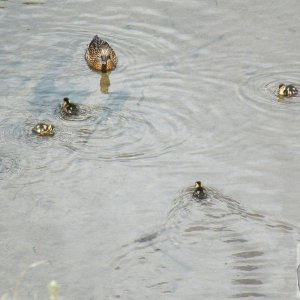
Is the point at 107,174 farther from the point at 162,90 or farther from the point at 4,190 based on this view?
the point at 162,90

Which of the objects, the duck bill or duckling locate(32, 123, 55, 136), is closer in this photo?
duckling locate(32, 123, 55, 136)

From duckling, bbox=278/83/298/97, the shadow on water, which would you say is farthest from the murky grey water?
duckling, bbox=278/83/298/97

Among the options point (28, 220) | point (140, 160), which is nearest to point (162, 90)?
point (140, 160)

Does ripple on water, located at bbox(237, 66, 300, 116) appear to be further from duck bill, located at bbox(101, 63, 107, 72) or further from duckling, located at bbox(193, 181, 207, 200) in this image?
duckling, located at bbox(193, 181, 207, 200)

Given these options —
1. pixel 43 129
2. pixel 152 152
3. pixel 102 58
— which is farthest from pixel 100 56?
pixel 152 152

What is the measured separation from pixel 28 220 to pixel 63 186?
66cm

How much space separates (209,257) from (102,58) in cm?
397

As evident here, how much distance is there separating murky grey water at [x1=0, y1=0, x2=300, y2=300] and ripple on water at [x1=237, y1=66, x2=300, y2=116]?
0.02 m

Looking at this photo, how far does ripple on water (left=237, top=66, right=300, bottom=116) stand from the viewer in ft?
32.6

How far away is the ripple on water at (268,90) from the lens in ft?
32.6

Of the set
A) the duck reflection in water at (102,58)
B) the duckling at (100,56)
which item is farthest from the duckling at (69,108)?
the duckling at (100,56)

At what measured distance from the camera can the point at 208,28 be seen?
11.8 m

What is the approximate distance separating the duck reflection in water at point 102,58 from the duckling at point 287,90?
2.07 m

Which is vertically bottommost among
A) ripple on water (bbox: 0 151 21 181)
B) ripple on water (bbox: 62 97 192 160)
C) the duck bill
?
ripple on water (bbox: 0 151 21 181)
